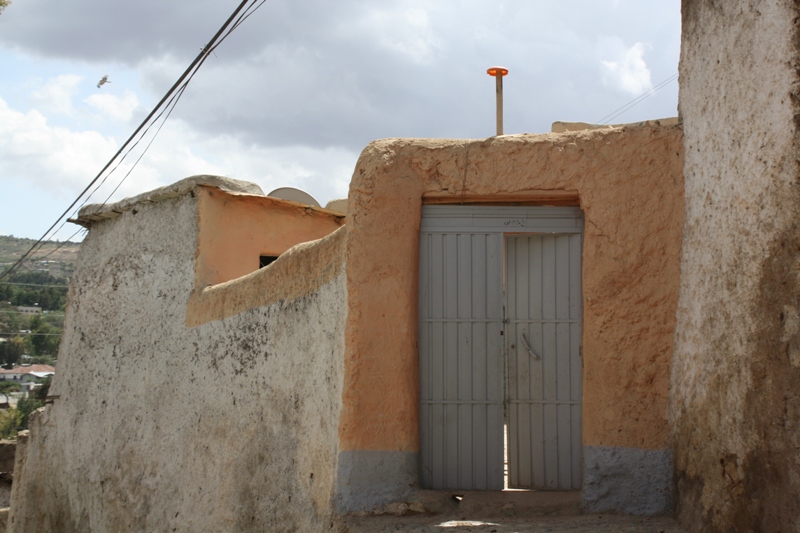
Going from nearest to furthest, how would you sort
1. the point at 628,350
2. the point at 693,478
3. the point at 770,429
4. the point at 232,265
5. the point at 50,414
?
the point at 770,429 < the point at 693,478 < the point at 628,350 < the point at 232,265 < the point at 50,414

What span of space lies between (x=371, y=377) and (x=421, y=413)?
0.45 m

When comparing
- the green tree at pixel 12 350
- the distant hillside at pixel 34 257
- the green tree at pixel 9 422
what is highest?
the distant hillside at pixel 34 257

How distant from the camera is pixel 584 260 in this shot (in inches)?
205

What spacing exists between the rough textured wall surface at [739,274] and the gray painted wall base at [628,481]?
174 mm

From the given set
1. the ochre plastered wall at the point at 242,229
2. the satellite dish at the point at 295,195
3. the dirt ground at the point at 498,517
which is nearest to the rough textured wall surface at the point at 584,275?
the dirt ground at the point at 498,517

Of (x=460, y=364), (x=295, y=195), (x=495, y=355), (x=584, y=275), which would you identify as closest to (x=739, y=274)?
(x=584, y=275)

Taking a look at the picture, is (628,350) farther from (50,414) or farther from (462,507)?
(50,414)

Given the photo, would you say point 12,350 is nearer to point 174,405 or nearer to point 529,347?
point 174,405

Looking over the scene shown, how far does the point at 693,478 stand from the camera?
4668 millimetres

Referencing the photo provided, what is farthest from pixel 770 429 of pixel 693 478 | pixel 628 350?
pixel 628 350

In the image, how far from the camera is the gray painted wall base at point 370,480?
16.7ft

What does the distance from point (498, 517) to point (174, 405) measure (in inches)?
137

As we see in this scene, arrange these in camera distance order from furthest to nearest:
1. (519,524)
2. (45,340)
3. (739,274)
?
(45,340) < (519,524) < (739,274)

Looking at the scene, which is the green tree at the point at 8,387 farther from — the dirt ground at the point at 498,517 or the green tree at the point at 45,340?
the dirt ground at the point at 498,517
